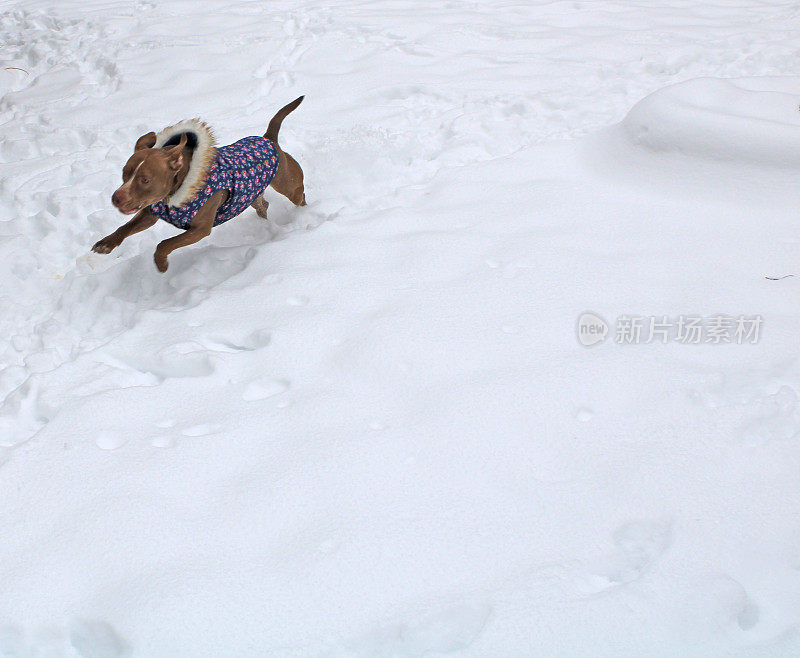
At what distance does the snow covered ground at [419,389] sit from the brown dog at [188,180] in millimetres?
203

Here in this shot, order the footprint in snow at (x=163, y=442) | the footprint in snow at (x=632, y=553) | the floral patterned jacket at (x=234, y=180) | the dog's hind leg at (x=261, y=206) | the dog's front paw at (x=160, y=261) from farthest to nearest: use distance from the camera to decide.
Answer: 1. the dog's hind leg at (x=261, y=206)
2. the dog's front paw at (x=160, y=261)
3. the floral patterned jacket at (x=234, y=180)
4. the footprint in snow at (x=163, y=442)
5. the footprint in snow at (x=632, y=553)

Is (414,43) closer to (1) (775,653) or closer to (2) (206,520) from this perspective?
(2) (206,520)

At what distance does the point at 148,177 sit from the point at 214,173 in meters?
0.28

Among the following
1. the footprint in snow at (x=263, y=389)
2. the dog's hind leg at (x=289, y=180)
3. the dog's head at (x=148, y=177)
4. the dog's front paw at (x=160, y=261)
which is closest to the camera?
the footprint in snow at (x=263, y=389)

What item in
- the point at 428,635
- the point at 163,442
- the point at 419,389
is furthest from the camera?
the point at 419,389

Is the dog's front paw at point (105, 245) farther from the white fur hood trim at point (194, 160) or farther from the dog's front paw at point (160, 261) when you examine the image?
the white fur hood trim at point (194, 160)

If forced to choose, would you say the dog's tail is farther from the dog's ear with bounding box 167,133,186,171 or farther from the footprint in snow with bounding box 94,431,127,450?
the footprint in snow with bounding box 94,431,127,450

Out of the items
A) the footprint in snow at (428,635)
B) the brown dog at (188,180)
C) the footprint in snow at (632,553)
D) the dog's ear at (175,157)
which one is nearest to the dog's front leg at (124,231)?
the brown dog at (188,180)

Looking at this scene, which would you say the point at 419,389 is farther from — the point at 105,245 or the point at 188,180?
the point at 105,245

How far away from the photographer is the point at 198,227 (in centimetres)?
269

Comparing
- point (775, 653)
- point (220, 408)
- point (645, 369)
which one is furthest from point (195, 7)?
point (775, 653)

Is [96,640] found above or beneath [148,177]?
beneath

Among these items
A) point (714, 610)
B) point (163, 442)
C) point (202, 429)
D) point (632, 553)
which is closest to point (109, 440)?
point (163, 442)

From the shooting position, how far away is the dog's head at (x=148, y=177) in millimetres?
2416
